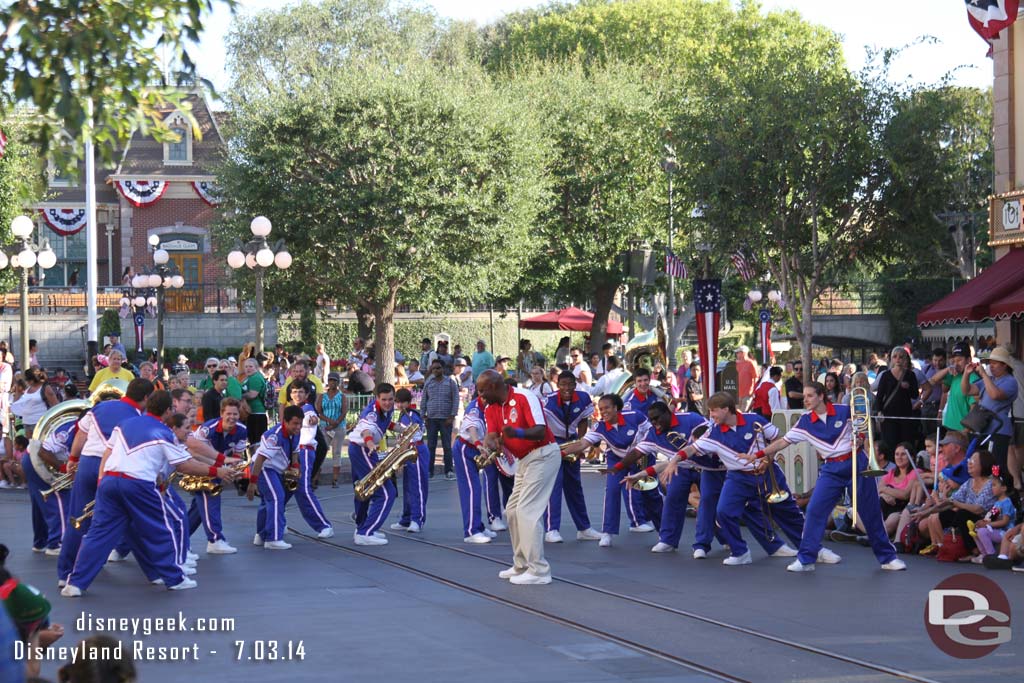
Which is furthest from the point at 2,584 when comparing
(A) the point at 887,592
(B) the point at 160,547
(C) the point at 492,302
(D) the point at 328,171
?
(C) the point at 492,302

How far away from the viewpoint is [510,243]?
36.0 meters

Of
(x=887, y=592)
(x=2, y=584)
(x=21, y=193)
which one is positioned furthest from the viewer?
(x=887, y=592)

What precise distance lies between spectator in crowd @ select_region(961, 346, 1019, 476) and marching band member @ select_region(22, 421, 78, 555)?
9.59 meters

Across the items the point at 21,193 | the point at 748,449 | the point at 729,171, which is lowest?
the point at 748,449

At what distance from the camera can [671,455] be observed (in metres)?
14.6

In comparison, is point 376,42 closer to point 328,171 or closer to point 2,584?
point 328,171

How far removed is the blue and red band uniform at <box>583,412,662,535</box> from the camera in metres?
14.8

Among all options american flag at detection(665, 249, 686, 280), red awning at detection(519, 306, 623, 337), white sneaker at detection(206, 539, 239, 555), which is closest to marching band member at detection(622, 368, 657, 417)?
white sneaker at detection(206, 539, 239, 555)

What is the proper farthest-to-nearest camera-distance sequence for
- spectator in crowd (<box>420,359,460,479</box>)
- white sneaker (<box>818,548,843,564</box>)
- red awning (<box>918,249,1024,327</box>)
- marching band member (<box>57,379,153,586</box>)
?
spectator in crowd (<box>420,359,460,479</box>) → red awning (<box>918,249,1024,327</box>) → white sneaker (<box>818,548,843,564</box>) → marching band member (<box>57,379,153,586</box>)

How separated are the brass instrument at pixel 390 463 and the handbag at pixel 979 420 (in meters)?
6.01

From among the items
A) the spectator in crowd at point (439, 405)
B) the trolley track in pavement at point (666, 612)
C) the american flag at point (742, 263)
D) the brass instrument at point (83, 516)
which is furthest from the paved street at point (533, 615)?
the american flag at point (742, 263)

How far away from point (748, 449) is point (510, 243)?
2294 cm

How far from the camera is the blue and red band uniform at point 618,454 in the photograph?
1479 centimetres

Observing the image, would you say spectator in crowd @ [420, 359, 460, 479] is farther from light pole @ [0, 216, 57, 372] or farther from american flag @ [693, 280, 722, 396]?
light pole @ [0, 216, 57, 372]
